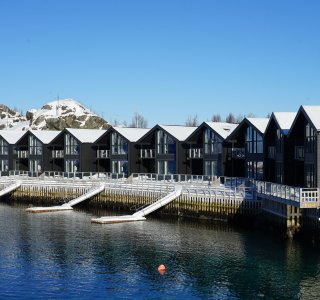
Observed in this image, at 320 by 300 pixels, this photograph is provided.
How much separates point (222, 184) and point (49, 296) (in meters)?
30.1

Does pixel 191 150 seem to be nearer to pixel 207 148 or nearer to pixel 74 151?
pixel 207 148

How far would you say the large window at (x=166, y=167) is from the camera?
6206 cm

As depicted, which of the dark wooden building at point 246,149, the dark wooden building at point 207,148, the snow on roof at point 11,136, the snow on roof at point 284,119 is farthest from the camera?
the snow on roof at point 11,136

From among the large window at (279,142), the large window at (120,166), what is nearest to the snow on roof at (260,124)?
the large window at (279,142)

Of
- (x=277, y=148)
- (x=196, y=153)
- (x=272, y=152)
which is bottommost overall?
(x=272, y=152)

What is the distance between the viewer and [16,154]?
80.1m

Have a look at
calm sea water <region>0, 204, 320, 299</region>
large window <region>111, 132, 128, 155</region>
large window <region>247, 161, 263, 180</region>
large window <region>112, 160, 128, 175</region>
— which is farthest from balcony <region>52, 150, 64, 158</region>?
calm sea water <region>0, 204, 320, 299</region>

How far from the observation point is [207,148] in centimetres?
5825

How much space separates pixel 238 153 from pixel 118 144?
18144 millimetres

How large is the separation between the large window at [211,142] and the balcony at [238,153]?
1762mm

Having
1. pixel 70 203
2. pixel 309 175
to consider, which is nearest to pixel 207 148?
pixel 70 203

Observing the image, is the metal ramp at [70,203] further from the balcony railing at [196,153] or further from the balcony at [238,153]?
the balcony at [238,153]

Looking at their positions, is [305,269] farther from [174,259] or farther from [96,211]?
[96,211]

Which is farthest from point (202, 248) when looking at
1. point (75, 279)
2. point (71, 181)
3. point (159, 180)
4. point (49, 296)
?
point (71, 181)
